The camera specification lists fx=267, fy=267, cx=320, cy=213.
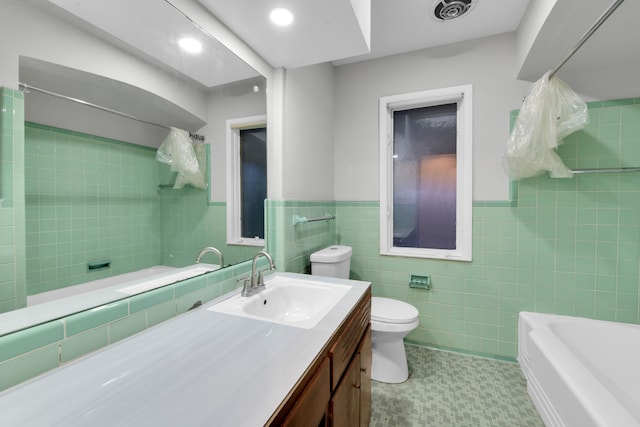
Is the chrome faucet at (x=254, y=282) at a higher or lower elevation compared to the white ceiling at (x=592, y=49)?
lower

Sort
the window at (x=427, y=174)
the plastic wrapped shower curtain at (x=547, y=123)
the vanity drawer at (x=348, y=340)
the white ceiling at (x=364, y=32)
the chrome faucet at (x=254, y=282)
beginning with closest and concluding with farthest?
the vanity drawer at (x=348, y=340) < the white ceiling at (x=364, y=32) < the chrome faucet at (x=254, y=282) < the plastic wrapped shower curtain at (x=547, y=123) < the window at (x=427, y=174)

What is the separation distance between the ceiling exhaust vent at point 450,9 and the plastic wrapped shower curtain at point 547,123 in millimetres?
674

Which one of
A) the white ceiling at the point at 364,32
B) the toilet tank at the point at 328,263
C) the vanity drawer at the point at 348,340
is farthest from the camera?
the toilet tank at the point at 328,263

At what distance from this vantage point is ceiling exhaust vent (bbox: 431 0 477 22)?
170cm

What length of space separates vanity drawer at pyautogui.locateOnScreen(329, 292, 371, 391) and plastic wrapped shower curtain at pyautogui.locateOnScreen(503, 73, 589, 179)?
→ 1451mm

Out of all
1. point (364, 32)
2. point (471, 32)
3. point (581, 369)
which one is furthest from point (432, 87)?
point (581, 369)

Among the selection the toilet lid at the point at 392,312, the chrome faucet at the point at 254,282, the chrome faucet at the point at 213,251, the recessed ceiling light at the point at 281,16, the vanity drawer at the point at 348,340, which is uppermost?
the recessed ceiling light at the point at 281,16

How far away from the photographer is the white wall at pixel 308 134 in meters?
1.80

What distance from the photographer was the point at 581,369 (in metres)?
1.23

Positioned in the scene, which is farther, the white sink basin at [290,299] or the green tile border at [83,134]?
the white sink basin at [290,299]

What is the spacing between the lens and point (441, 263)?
7.23ft

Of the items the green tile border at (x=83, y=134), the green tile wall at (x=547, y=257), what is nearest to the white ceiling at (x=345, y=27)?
the green tile border at (x=83, y=134)

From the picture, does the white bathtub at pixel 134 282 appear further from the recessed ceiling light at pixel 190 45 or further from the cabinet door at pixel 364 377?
the recessed ceiling light at pixel 190 45

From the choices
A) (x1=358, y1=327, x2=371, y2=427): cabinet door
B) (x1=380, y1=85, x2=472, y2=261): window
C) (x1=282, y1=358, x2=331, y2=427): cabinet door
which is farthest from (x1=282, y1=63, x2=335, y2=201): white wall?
(x1=282, y1=358, x2=331, y2=427): cabinet door
